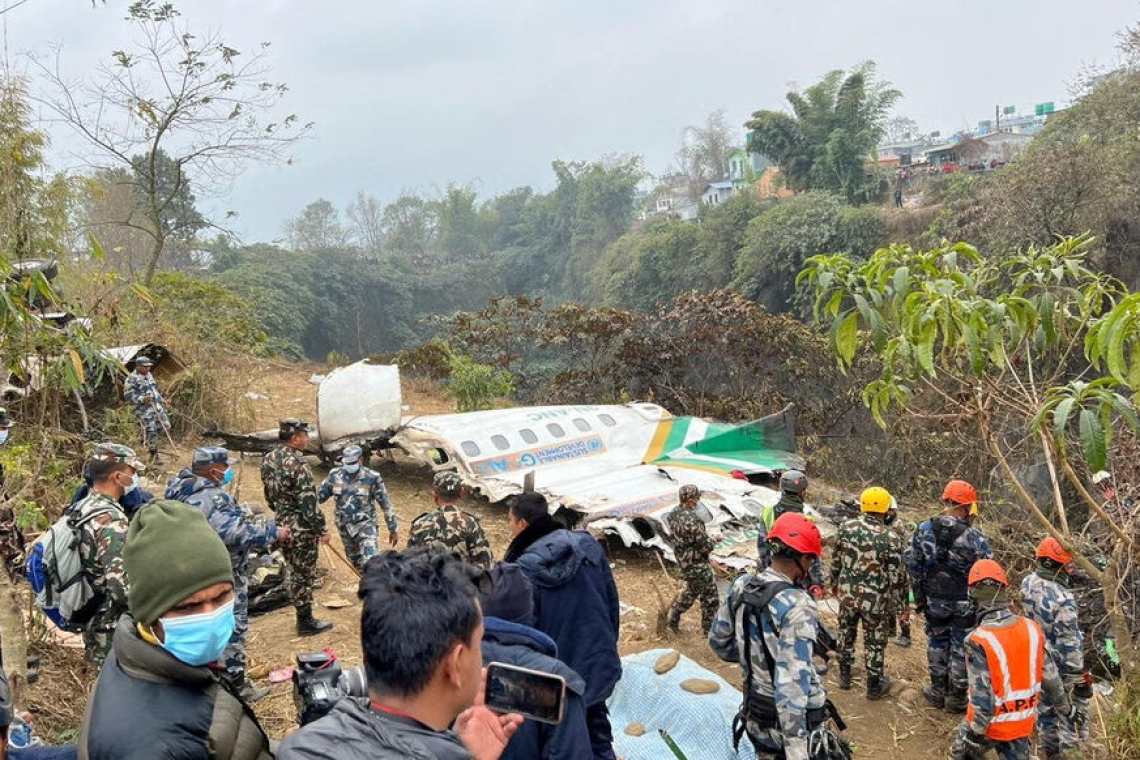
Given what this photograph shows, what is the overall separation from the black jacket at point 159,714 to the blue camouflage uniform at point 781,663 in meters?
2.38

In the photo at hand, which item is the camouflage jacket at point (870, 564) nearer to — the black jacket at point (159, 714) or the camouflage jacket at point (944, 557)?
the camouflage jacket at point (944, 557)

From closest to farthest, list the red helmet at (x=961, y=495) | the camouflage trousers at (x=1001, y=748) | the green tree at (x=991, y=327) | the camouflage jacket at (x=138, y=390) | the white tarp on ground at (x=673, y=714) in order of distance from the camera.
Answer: the green tree at (x=991, y=327), the camouflage trousers at (x=1001, y=748), the white tarp on ground at (x=673, y=714), the red helmet at (x=961, y=495), the camouflage jacket at (x=138, y=390)

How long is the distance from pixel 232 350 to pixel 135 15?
6765 mm

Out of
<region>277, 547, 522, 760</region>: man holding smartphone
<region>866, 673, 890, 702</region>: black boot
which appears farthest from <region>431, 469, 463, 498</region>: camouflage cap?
<region>866, 673, 890, 702</region>: black boot

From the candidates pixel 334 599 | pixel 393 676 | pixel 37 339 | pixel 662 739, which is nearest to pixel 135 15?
pixel 37 339

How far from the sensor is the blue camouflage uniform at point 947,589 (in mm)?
6070

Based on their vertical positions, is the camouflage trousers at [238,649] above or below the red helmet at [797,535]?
below

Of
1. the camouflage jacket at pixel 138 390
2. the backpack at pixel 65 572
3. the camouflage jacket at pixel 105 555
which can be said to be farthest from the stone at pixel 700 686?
the camouflage jacket at pixel 138 390

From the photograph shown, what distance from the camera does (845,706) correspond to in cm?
629

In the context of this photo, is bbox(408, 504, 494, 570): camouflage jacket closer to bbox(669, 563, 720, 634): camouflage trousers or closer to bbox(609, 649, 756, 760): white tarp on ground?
bbox(609, 649, 756, 760): white tarp on ground

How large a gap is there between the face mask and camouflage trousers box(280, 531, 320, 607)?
481cm

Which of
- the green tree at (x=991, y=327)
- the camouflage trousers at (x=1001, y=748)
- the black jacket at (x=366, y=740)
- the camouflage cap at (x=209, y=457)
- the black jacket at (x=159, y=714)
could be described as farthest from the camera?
the camouflage cap at (x=209, y=457)

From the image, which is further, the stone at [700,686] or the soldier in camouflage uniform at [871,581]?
the soldier in camouflage uniform at [871,581]

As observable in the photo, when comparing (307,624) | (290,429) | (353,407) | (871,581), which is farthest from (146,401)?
(871,581)
